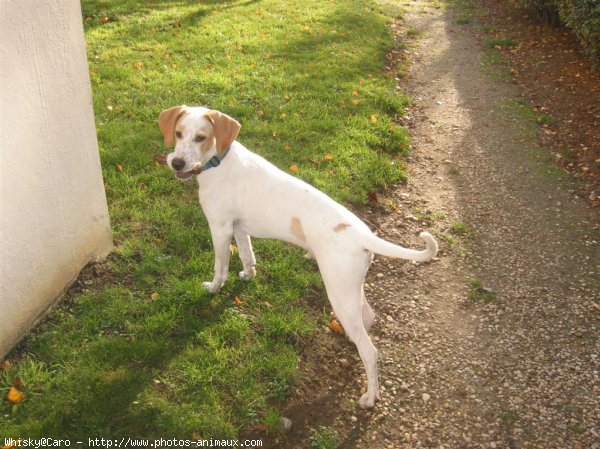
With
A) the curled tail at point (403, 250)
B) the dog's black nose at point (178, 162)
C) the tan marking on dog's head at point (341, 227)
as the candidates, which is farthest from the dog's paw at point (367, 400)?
the dog's black nose at point (178, 162)

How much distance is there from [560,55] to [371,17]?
4.51m

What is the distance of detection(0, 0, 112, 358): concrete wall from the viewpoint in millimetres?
3529

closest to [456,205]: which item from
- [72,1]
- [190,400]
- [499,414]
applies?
[499,414]

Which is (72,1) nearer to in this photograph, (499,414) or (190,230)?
(190,230)

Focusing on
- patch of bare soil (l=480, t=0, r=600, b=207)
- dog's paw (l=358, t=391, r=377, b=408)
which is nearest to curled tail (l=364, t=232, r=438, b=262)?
dog's paw (l=358, t=391, r=377, b=408)

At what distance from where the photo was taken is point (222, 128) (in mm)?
4000

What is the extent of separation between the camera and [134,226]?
5.41m

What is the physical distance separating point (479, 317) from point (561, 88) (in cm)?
636

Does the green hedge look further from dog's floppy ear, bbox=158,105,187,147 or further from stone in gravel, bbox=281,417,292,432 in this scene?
stone in gravel, bbox=281,417,292,432

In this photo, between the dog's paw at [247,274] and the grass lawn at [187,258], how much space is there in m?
0.06

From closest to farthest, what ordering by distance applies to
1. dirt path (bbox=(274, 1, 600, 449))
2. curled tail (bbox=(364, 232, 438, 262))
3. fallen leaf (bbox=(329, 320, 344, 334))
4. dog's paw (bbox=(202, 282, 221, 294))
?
1. curled tail (bbox=(364, 232, 438, 262))
2. dirt path (bbox=(274, 1, 600, 449))
3. fallen leaf (bbox=(329, 320, 344, 334))
4. dog's paw (bbox=(202, 282, 221, 294))

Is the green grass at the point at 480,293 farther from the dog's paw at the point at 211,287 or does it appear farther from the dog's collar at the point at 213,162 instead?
the dog's collar at the point at 213,162

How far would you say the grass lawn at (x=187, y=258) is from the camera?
3770 mm

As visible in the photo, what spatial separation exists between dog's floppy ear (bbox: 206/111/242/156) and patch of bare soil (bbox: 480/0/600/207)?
4810mm
